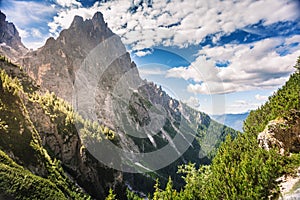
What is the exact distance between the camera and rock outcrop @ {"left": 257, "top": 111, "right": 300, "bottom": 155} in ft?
122

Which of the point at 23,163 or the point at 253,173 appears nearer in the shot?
the point at 253,173

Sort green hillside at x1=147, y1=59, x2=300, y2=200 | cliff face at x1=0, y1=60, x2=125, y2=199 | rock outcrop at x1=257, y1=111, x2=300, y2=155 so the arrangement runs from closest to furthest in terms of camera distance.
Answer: green hillside at x1=147, y1=59, x2=300, y2=200 → rock outcrop at x1=257, y1=111, x2=300, y2=155 → cliff face at x1=0, y1=60, x2=125, y2=199

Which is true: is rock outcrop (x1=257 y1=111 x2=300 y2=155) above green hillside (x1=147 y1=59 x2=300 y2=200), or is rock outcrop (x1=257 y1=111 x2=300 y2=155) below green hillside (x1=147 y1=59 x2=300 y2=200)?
above

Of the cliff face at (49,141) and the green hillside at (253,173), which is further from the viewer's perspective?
the cliff face at (49,141)

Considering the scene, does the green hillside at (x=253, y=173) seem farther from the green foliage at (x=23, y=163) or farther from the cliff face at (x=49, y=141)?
the cliff face at (x=49, y=141)

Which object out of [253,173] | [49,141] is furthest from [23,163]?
[253,173]

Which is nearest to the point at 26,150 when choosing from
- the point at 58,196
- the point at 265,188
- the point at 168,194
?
the point at 58,196

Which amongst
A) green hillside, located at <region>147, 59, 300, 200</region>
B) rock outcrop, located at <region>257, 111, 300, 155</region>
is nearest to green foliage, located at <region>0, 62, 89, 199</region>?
green hillside, located at <region>147, 59, 300, 200</region>

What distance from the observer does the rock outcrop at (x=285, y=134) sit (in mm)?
37250

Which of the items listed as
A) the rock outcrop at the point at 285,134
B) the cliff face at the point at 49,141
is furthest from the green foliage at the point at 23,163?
the rock outcrop at the point at 285,134

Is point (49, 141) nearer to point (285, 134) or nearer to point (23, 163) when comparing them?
point (23, 163)

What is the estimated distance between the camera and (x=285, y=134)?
38469mm

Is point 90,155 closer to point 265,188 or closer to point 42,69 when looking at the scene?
point 265,188

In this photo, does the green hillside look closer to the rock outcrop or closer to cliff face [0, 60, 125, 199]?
the rock outcrop
